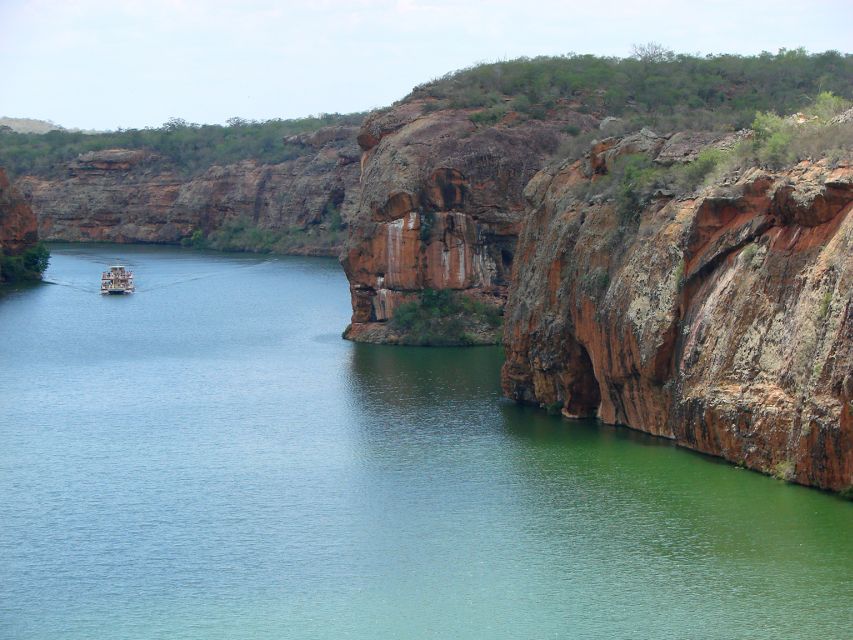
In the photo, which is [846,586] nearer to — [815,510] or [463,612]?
[815,510]

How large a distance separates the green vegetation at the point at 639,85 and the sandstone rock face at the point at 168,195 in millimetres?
49795

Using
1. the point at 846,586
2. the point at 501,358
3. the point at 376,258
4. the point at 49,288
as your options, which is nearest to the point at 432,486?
the point at 846,586

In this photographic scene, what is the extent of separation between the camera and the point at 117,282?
79.6m

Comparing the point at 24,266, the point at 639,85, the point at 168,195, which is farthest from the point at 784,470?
the point at 168,195

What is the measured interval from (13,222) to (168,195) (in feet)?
132

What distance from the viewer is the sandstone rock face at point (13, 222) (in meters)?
85.4

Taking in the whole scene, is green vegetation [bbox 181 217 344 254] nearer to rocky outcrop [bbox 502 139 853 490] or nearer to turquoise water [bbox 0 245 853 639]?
turquoise water [bbox 0 245 853 639]

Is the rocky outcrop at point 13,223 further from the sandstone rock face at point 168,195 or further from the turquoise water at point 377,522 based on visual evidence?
the turquoise water at point 377,522

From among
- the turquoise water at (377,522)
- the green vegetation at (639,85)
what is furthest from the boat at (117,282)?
the turquoise water at (377,522)

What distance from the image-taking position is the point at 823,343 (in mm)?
26234

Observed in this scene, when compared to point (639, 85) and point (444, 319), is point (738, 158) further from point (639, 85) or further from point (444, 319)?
point (639, 85)

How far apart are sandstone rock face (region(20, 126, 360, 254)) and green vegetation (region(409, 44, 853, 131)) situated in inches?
1960

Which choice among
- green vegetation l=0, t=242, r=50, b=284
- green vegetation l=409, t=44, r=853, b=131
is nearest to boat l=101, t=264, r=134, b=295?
green vegetation l=0, t=242, r=50, b=284

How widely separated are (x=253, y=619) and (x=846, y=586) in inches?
393
